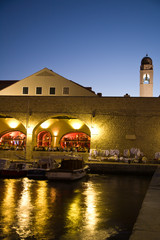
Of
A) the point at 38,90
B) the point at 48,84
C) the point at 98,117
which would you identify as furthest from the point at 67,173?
the point at 48,84

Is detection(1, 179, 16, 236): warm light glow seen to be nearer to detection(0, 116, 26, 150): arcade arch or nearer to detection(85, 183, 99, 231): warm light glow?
detection(85, 183, 99, 231): warm light glow

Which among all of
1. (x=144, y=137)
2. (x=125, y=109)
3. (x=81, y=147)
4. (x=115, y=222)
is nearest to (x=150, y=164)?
(x=144, y=137)

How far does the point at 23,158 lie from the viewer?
26.4 m

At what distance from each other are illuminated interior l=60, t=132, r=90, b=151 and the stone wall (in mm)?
5404

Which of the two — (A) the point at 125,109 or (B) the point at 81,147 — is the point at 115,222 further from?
(B) the point at 81,147

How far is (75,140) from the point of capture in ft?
105

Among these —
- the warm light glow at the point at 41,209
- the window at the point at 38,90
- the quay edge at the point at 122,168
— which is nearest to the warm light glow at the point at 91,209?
the warm light glow at the point at 41,209

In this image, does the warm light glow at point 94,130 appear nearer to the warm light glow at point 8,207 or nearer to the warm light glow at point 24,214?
the warm light glow at point 8,207

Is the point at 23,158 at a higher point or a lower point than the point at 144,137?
lower

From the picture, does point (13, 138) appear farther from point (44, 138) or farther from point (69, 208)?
point (69, 208)

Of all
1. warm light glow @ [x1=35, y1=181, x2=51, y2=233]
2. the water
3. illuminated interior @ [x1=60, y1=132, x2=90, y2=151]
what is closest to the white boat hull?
the water

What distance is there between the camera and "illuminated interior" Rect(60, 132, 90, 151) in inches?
1242

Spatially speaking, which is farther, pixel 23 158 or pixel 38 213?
pixel 23 158

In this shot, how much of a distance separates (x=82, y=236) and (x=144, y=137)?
17.4m
